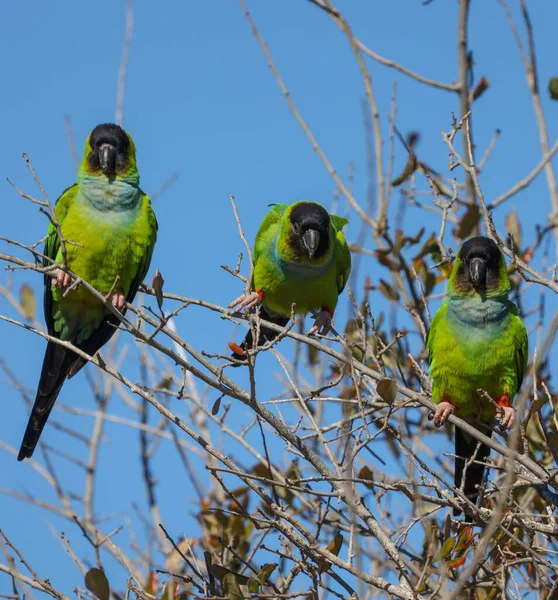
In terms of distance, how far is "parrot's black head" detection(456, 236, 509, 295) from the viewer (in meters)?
5.76

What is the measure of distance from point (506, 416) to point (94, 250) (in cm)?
280

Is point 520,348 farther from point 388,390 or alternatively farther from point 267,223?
point 267,223

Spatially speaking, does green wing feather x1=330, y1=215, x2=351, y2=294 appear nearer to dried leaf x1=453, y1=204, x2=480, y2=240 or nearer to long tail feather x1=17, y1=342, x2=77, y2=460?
dried leaf x1=453, y1=204, x2=480, y2=240

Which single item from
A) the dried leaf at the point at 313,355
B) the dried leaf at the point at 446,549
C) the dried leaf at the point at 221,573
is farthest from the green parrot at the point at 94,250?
the dried leaf at the point at 446,549

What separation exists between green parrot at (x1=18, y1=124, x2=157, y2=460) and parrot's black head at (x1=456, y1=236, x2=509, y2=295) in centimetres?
210

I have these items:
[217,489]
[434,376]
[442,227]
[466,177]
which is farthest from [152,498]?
[466,177]

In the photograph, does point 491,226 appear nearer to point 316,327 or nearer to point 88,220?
point 316,327

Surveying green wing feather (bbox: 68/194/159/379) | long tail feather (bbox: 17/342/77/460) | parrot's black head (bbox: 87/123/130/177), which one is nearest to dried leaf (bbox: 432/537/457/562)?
green wing feather (bbox: 68/194/159/379)

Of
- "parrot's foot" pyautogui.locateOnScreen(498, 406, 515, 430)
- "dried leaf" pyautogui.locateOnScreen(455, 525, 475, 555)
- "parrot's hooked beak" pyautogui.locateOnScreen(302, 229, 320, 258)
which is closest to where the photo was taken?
"dried leaf" pyautogui.locateOnScreen(455, 525, 475, 555)

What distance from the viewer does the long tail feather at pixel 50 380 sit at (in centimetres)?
572

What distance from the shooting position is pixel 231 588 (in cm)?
418

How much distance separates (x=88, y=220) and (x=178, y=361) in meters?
1.87

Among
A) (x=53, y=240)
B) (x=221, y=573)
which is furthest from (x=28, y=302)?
(x=221, y=573)

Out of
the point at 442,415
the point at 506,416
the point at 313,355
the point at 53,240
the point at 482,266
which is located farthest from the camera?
the point at 313,355
